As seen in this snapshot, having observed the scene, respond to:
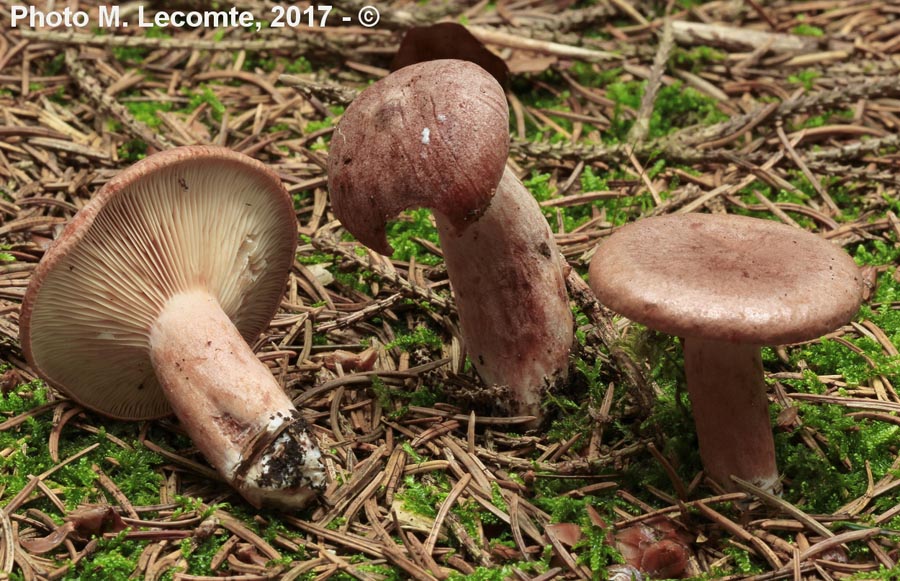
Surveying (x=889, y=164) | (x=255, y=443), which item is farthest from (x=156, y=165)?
(x=889, y=164)

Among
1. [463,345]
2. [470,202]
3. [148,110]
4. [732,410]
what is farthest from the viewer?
[148,110]

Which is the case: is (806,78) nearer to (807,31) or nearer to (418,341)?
(807,31)

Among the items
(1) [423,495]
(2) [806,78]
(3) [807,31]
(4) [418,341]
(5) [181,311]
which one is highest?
(3) [807,31]

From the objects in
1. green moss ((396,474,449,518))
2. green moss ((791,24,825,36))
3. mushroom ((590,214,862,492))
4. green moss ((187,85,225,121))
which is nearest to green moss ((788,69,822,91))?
green moss ((791,24,825,36))

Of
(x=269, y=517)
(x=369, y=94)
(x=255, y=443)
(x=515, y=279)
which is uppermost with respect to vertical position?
(x=369, y=94)

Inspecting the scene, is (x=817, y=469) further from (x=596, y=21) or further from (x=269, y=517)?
(x=596, y=21)

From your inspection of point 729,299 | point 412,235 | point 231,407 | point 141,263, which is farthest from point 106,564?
point 412,235

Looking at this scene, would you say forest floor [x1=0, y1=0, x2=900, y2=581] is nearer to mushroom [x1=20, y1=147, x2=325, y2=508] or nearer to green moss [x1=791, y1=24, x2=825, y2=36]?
green moss [x1=791, y1=24, x2=825, y2=36]
